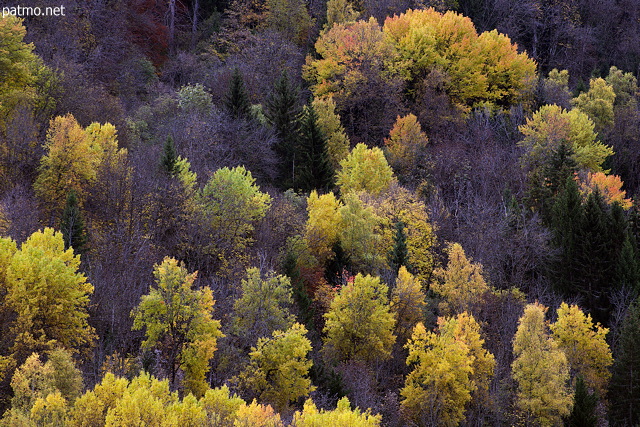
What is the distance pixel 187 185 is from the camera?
164ft

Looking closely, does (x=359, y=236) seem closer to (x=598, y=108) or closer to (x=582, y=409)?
(x=582, y=409)

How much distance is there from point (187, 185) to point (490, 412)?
2251cm

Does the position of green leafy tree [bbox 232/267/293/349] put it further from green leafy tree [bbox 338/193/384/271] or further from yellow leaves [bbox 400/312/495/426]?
green leafy tree [bbox 338/193/384/271]

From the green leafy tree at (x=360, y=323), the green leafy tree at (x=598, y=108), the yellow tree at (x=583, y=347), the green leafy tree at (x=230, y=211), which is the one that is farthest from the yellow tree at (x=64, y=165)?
the green leafy tree at (x=598, y=108)

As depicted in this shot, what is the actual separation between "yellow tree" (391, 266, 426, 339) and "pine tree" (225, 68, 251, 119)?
2055 cm

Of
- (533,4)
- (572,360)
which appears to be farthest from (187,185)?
(533,4)

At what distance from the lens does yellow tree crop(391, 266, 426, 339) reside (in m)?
50.2

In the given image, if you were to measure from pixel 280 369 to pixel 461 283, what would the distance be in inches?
613

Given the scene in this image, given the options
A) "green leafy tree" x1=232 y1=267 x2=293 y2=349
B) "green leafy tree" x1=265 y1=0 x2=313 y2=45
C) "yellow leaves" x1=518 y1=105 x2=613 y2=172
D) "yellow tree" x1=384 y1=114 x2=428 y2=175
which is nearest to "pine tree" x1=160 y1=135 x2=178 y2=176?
"green leafy tree" x1=232 y1=267 x2=293 y2=349

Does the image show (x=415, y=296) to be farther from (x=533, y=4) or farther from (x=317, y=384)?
(x=533, y=4)

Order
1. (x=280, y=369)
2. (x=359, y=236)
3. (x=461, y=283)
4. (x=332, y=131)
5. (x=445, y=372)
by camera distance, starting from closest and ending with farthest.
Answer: (x=280, y=369) < (x=445, y=372) < (x=461, y=283) < (x=359, y=236) < (x=332, y=131)

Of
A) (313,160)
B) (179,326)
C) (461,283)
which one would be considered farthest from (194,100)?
(179,326)

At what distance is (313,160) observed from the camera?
206ft

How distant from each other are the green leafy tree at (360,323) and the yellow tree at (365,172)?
13789mm
